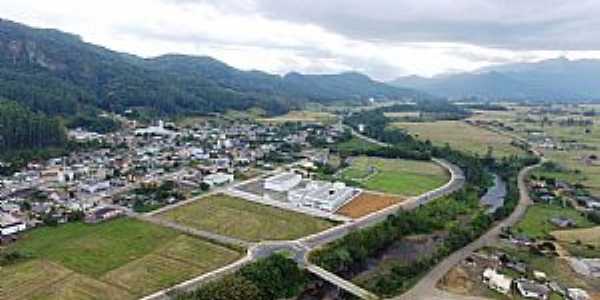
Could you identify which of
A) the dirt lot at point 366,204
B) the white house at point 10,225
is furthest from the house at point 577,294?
the white house at point 10,225

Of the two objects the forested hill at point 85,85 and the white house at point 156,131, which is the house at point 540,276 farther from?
the forested hill at point 85,85

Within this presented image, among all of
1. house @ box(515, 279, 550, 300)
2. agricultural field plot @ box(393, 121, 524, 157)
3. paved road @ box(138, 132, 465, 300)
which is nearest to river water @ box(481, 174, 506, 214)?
paved road @ box(138, 132, 465, 300)

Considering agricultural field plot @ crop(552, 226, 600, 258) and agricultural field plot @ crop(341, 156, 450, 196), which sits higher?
agricultural field plot @ crop(341, 156, 450, 196)

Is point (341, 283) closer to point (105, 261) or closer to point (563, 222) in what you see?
point (105, 261)

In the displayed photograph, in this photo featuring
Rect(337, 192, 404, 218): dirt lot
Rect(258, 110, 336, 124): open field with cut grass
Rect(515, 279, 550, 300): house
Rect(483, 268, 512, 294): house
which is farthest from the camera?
Rect(258, 110, 336, 124): open field with cut grass

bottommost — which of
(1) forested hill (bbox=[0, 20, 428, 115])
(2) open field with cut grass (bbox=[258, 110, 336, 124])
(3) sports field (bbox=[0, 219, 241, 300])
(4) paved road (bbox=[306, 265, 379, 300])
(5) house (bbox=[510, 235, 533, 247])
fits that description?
(3) sports field (bbox=[0, 219, 241, 300])

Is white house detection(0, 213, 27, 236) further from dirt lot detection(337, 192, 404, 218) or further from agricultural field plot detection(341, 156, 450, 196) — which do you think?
agricultural field plot detection(341, 156, 450, 196)
